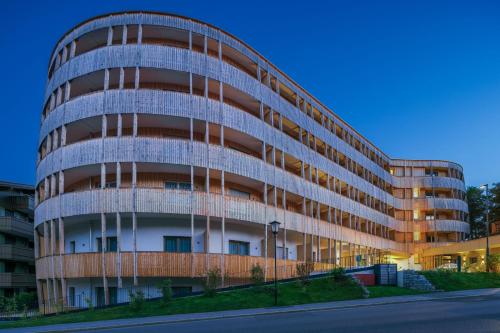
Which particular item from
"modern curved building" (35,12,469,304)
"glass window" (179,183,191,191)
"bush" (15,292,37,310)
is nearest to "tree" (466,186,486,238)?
"modern curved building" (35,12,469,304)

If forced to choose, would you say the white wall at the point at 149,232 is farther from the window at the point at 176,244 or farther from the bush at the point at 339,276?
the bush at the point at 339,276

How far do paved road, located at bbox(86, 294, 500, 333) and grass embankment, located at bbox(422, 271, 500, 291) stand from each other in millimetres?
10581

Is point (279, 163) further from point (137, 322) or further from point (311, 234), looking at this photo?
point (137, 322)

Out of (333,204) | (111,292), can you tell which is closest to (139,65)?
(111,292)

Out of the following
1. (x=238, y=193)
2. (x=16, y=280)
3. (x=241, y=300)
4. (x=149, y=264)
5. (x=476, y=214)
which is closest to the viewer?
(x=241, y=300)

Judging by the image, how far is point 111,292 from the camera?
32.2 metres

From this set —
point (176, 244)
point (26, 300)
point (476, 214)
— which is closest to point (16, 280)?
point (26, 300)

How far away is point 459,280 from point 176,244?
19.5 m

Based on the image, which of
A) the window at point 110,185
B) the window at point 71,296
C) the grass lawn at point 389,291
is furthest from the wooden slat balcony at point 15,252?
the grass lawn at point 389,291

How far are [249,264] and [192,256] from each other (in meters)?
5.04

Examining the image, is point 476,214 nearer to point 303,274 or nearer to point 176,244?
point 303,274

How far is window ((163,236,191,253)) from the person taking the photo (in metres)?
33.0

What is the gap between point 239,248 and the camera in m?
37.2

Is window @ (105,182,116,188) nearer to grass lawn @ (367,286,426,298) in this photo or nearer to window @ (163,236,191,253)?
window @ (163,236,191,253)
